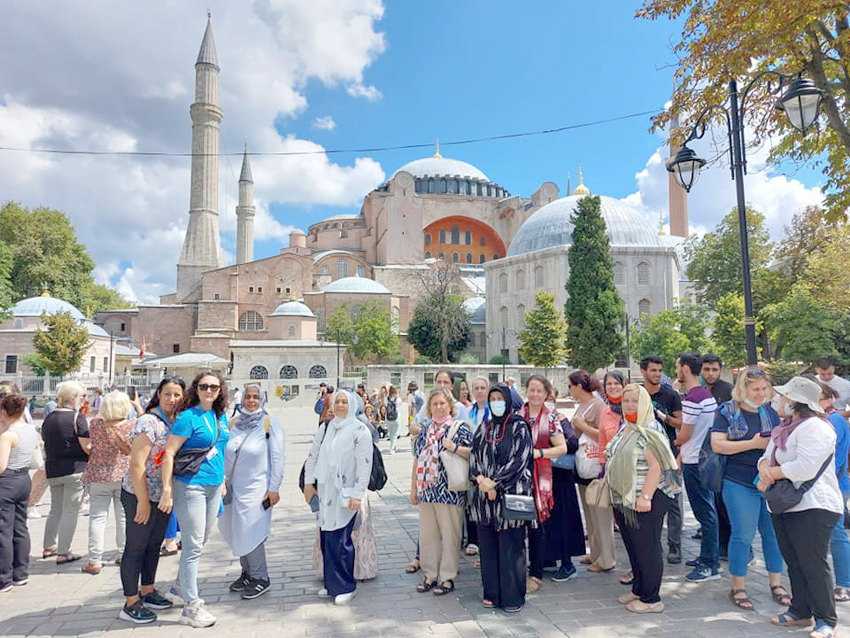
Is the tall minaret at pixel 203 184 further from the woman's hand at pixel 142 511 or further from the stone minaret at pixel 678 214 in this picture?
the woman's hand at pixel 142 511

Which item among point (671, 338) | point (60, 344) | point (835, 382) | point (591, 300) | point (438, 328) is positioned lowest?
point (835, 382)

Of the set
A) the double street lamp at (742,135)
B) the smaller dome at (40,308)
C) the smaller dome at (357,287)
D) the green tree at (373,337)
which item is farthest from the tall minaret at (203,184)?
the double street lamp at (742,135)

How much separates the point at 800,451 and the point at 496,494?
189cm

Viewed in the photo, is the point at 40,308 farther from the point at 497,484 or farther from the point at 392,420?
the point at 497,484

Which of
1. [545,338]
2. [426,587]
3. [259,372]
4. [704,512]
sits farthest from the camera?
[259,372]

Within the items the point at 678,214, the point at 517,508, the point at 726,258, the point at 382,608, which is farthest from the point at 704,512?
the point at 678,214

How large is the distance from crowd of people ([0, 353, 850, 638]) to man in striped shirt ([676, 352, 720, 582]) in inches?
0.5

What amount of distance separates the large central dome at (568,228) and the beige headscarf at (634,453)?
3307 cm

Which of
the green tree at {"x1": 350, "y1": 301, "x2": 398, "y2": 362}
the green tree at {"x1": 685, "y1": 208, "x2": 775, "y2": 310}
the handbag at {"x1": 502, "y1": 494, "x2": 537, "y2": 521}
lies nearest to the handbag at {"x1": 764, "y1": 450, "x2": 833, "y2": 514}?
the handbag at {"x1": 502, "y1": 494, "x2": 537, "y2": 521}

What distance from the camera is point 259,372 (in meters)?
30.8

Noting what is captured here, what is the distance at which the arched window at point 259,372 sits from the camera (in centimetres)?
3061

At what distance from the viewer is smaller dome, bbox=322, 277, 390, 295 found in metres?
43.3

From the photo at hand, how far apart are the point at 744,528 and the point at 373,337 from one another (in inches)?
1366

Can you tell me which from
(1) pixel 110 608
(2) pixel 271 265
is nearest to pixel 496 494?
(1) pixel 110 608
